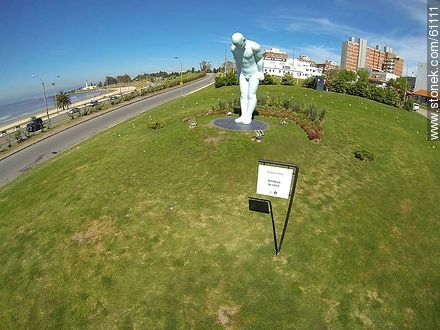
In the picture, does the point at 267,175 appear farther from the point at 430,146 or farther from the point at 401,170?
the point at 430,146

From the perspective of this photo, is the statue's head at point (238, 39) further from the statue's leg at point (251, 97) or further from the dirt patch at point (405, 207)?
the dirt patch at point (405, 207)

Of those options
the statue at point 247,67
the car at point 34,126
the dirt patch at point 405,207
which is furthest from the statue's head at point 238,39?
the car at point 34,126

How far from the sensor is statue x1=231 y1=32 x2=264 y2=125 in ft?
85.8

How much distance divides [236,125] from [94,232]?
51.3ft

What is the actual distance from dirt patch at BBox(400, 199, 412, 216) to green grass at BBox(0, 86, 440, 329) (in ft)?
0.48

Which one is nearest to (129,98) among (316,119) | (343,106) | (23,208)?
(343,106)

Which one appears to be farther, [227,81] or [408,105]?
[227,81]

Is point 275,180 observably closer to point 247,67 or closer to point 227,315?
point 227,315

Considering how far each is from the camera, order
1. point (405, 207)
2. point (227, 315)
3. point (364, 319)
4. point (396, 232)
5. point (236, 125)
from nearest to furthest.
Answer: point (227, 315) < point (364, 319) < point (396, 232) < point (405, 207) < point (236, 125)

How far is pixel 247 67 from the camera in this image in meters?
27.5

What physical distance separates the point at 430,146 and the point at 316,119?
11.9 m

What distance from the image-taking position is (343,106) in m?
45.6

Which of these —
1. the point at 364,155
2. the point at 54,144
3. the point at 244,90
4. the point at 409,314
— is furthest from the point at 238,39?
the point at 54,144

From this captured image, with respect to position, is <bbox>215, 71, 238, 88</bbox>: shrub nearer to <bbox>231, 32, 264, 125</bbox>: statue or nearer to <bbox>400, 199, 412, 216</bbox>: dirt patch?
<bbox>231, 32, 264, 125</bbox>: statue
